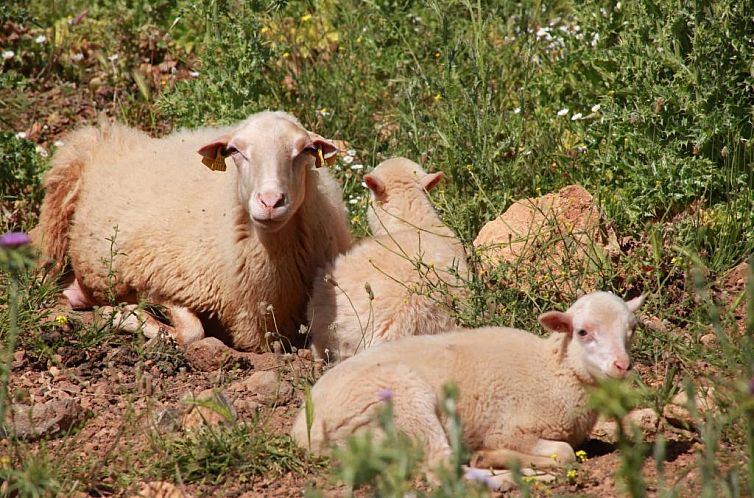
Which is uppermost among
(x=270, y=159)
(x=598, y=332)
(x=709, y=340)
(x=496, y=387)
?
(x=270, y=159)

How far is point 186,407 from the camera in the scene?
18.8 ft

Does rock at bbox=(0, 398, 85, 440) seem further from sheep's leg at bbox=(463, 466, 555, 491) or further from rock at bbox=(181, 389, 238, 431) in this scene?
sheep's leg at bbox=(463, 466, 555, 491)

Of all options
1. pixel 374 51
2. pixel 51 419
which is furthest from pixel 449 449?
pixel 374 51

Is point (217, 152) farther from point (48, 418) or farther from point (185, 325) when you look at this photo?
point (48, 418)

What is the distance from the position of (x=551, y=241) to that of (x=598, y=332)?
64.8 inches

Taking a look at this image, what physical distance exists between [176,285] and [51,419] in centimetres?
198

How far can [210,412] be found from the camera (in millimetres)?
5629

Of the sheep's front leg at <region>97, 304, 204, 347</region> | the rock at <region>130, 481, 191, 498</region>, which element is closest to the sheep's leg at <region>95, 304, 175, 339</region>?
the sheep's front leg at <region>97, 304, 204, 347</region>

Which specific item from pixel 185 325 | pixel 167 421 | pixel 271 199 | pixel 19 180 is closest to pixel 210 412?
pixel 167 421

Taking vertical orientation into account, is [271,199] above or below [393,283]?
above

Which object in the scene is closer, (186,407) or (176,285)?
(186,407)

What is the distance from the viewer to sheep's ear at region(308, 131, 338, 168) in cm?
694

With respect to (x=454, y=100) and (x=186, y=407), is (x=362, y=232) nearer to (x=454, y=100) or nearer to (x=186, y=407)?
(x=454, y=100)

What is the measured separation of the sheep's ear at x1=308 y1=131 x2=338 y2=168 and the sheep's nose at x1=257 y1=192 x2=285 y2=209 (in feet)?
1.83
